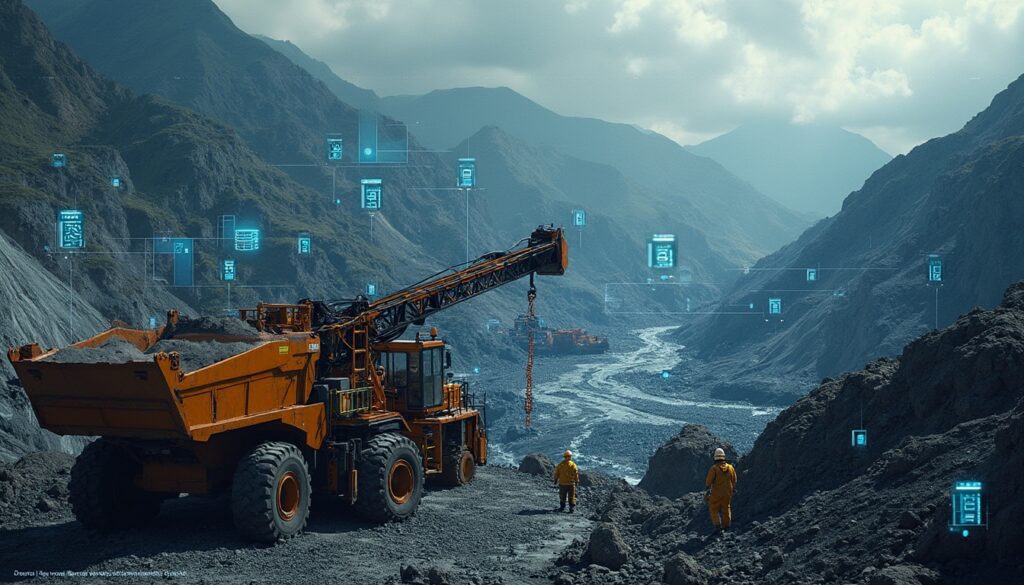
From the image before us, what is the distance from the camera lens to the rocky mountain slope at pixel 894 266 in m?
68.2

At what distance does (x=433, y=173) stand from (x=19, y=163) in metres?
87.9

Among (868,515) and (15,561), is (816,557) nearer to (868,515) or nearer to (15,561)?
(868,515)

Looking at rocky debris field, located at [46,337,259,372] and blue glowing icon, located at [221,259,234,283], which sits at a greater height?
blue glowing icon, located at [221,259,234,283]

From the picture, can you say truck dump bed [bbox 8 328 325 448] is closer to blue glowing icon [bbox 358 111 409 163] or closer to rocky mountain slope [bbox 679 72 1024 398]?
rocky mountain slope [bbox 679 72 1024 398]

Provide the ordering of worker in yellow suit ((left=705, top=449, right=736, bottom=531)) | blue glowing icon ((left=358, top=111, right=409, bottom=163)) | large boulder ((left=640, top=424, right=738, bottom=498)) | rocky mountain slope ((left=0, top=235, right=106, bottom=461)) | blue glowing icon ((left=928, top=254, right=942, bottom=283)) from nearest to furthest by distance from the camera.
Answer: worker in yellow suit ((left=705, top=449, right=736, bottom=531))
large boulder ((left=640, top=424, right=738, bottom=498))
rocky mountain slope ((left=0, top=235, right=106, bottom=461))
blue glowing icon ((left=928, top=254, right=942, bottom=283))
blue glowing icon ((left=358, top=111, right=409, bottom=163))

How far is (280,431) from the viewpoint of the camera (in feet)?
51.1

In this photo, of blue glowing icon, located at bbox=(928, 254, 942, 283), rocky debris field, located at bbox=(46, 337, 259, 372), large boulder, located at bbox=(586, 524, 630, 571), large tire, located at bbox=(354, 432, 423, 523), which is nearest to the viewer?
rocky debris field, located at bbox=(46, 337, 259, 372)

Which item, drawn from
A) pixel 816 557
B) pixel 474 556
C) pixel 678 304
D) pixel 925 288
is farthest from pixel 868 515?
pixel 678 304

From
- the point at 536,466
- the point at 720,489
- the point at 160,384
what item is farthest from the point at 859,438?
the point at 536,466

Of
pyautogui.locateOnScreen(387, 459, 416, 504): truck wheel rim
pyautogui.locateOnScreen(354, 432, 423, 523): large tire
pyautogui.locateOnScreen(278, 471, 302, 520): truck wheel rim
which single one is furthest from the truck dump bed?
pyautogui.locateOnScreen(387, 459, 416, 504): truck wheel rim

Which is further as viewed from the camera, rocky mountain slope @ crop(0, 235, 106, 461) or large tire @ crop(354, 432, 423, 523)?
rocky mountain slope @ crop(0, 235, 106, 461)

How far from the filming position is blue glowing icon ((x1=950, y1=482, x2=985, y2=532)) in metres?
11.2

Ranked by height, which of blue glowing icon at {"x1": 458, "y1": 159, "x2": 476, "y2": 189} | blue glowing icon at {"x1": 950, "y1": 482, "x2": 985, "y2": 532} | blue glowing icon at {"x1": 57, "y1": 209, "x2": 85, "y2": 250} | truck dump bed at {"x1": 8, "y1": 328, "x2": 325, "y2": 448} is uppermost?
blue glowing icon at {"x1": 458, "y1": 159, "x2": 476, "y2": 189}

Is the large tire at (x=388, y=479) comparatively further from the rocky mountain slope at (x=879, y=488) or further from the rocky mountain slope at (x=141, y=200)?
the rocky mountain slope at (x=141, y=200)
